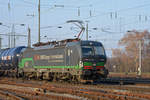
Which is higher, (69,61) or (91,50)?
(91,50)

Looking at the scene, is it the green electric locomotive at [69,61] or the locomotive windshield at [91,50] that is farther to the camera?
the locomotive windshield at [91,50]

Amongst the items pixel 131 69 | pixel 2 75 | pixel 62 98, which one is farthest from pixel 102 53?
pixel 131 69

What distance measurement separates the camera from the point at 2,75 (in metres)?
37.7

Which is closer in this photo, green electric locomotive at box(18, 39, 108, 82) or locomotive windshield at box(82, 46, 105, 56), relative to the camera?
green electric locomotive at box(18, 39, 108, 82)

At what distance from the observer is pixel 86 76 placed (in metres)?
21.3

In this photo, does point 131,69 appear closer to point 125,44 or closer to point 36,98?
point 125,44

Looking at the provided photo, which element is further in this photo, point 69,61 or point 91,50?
point 69,61

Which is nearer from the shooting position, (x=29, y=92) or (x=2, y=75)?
(x=29, y=92)

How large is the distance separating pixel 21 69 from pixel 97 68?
12.6 meters

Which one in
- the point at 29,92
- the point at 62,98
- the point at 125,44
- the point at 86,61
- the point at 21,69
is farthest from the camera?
the point at 125,44

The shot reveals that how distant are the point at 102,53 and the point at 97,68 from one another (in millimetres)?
1504

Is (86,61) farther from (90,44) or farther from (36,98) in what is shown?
(36,98)

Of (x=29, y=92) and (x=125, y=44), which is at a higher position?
(x=125, y=44)

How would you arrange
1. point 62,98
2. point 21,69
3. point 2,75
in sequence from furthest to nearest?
point 2,75
point 21,69
point 62,98
